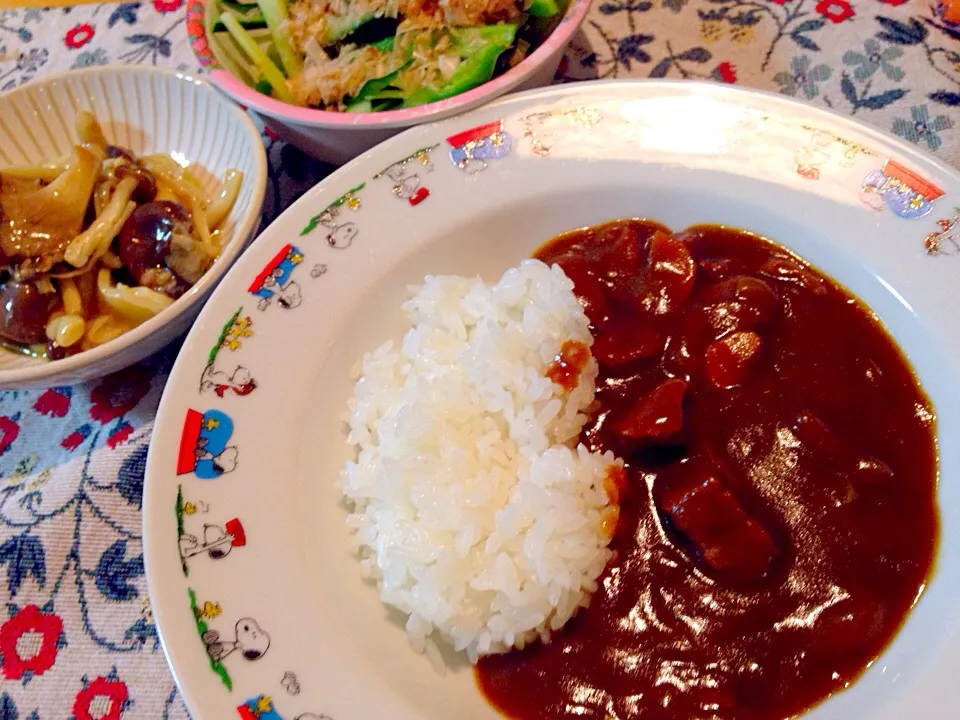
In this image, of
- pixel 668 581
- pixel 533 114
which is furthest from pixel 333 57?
pixel 668 581

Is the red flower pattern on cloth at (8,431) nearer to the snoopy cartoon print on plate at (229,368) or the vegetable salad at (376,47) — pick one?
the snoopy cartoon print on plate at (229,368)

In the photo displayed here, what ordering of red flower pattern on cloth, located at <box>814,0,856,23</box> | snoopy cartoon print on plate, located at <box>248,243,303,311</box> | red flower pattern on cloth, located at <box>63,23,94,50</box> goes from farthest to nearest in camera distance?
red flower pattern on cloth, located at <box>63,23,94,50</box>, red flower pattern on cloth, located at <box>814,0,856,23</box>, snoopy cartoon print on plate, located at <box>248,243,303,311</box>

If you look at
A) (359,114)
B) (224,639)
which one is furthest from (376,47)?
(224,639)

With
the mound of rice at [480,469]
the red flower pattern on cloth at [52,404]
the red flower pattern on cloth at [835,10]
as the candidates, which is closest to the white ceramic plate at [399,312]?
the mound of rice at [480,469]

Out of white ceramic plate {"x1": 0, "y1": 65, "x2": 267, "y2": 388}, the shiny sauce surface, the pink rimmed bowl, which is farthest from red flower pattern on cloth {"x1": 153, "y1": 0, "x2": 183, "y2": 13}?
Answer: the shiny sauce surface

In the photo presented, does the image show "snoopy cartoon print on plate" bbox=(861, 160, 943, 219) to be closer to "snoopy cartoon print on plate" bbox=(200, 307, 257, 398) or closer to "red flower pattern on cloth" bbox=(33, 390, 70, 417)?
"snoopy cartoon print on plate" bbox=(200, 307, 257, 398)
